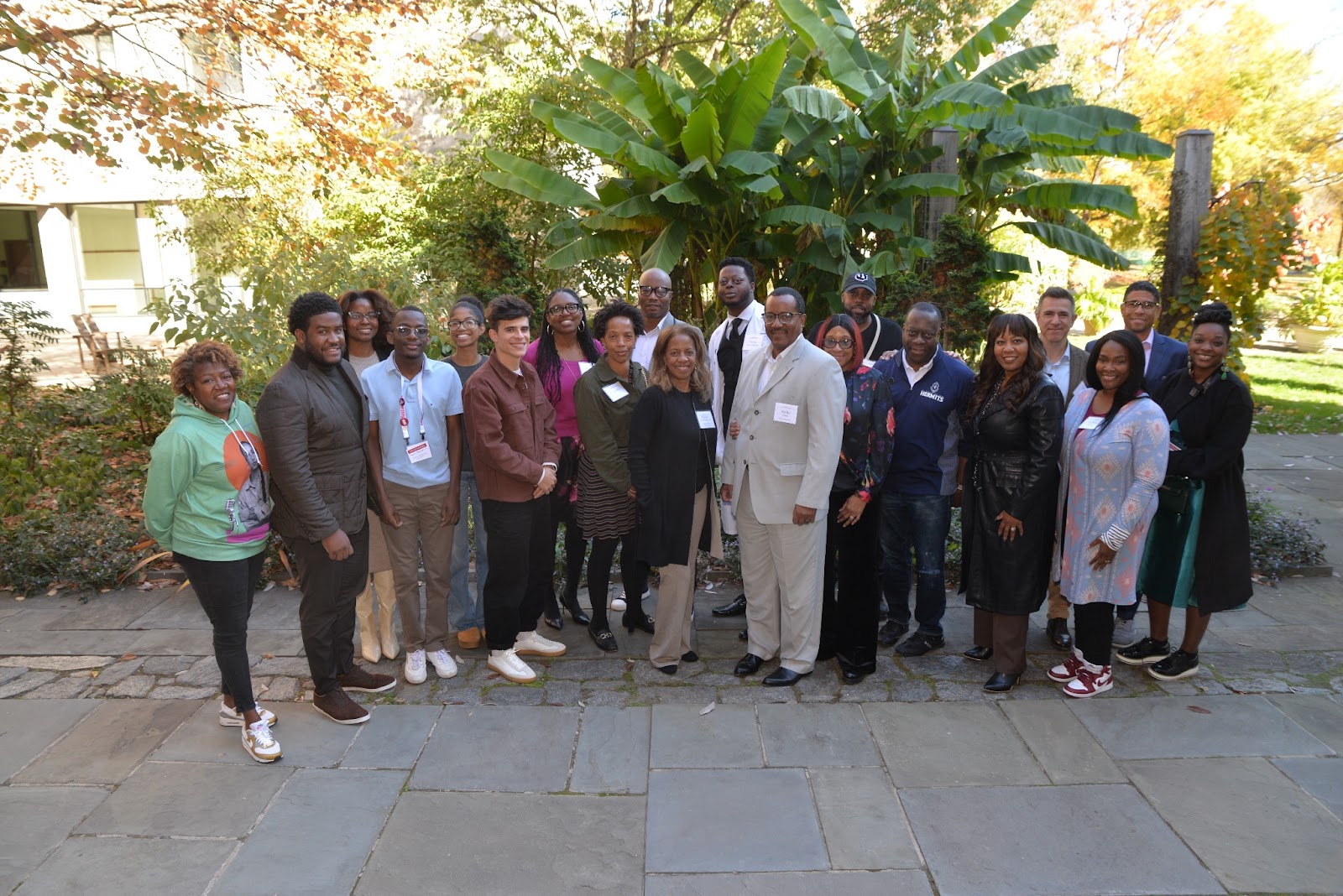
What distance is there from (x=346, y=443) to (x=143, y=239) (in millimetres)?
22507

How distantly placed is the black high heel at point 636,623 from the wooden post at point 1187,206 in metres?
4.87

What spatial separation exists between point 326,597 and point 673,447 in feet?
5.91

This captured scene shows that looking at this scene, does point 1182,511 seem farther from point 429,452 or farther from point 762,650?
point 429,452

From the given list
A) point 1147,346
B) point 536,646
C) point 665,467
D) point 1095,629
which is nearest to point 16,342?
point 536,646

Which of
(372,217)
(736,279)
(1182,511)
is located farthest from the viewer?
(372,217)

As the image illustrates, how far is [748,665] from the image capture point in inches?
184

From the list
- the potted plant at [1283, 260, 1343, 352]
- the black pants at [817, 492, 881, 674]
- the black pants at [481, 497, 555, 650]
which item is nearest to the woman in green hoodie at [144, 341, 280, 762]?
the black pants at [481, 497, 555, 650]

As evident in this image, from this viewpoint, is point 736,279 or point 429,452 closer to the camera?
point 429,452

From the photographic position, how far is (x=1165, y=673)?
456cm

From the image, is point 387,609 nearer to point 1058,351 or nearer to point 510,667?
point 510,667

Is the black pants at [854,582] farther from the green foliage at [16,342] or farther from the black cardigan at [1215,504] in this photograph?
the green foliage at [16,342]

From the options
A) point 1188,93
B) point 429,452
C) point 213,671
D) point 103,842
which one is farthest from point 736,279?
point 1188,93

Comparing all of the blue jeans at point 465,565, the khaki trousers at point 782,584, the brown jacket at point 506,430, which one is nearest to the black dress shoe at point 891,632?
the khaki trousers at point 782,584

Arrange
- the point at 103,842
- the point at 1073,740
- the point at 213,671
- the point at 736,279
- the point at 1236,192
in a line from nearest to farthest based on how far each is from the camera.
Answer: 1. the point at 103,842
2. the point at 1073,740
3. the point at 213,671
4. the point at 736,279
5. the point at 1236,192
